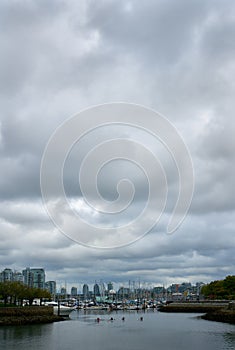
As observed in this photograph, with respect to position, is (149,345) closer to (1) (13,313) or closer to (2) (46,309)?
(1) (13,313)

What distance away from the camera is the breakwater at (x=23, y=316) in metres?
128

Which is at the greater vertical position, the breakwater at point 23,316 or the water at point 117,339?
the breakwater at point 23,316

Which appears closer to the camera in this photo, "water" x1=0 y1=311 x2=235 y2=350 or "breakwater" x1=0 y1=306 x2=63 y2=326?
"water" x1=0 y1=311 x2=235 y2=350

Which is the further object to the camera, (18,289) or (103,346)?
(18,289)

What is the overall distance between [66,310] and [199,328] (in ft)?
273

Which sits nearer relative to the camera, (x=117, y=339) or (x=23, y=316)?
(x=117, y=339)

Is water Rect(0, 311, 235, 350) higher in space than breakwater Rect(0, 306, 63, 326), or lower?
lower

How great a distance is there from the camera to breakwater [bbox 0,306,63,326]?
422 feet

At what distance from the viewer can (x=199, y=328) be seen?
4732 inches

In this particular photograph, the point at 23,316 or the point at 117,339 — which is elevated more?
the point at 23,316

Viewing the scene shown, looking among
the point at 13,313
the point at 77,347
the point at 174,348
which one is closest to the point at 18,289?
the point at 13,313

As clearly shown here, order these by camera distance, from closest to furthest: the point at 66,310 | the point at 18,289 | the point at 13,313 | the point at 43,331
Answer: the point at 43,331, the point at 13,313, the point at 18,289, the point at 66,310

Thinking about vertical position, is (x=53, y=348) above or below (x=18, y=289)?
below

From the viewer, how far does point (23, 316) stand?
449ft
